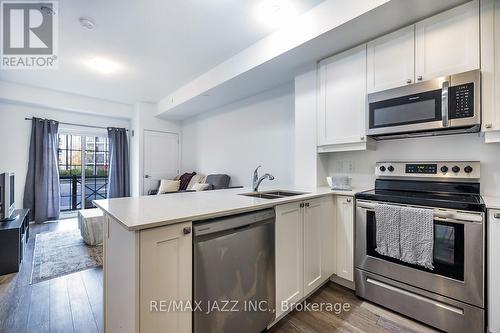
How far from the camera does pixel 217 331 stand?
4.17 feet

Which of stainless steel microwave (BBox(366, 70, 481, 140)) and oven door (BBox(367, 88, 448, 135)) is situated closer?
stainless steel microwave (BBox(366, 70, 481, 140))

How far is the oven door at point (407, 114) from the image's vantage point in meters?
1.78

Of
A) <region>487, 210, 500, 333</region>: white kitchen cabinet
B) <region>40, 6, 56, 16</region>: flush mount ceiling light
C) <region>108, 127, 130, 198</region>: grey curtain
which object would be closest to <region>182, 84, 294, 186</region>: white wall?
<region>108, 127, 130, 198</region>: grey curtain

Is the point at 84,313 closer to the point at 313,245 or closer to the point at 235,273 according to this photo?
the point at 235,273

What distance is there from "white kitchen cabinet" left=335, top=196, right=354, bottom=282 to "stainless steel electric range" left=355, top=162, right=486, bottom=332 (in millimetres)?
76

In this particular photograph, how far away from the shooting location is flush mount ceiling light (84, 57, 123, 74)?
3.19 m

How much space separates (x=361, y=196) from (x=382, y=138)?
28.1 inches

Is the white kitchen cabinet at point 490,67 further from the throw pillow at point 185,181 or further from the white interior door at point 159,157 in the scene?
the white interior door at point 159,157

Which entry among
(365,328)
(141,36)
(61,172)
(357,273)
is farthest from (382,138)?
(61,172)

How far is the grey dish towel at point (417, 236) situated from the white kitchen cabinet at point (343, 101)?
79 cm

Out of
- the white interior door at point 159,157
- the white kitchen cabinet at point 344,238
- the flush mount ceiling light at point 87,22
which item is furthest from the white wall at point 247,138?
the flush mount ceiling light at point 87,22

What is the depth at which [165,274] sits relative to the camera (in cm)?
107

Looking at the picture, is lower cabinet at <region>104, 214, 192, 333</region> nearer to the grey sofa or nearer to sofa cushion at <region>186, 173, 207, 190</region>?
the grey sofa

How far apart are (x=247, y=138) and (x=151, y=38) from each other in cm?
205
